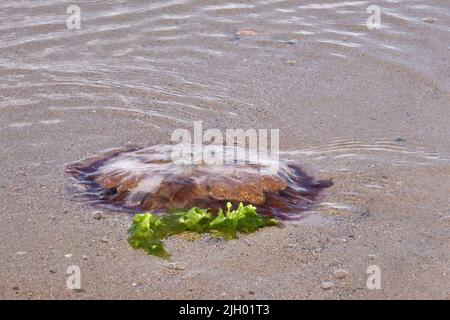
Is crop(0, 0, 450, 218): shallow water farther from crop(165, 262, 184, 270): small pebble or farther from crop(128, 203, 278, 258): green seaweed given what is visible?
crop(165, 262, 184, 270): small pebble

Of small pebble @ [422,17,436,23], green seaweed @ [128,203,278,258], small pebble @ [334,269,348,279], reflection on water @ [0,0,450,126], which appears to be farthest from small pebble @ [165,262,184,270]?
small pebble @ [422,17,436,23]

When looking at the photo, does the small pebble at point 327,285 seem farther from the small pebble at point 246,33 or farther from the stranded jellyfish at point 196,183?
the small pebble at point 246,33

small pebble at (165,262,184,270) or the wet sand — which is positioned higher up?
the wet sand

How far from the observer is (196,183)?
4637 mm

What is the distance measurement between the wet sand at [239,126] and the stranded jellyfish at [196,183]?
5.6 inches

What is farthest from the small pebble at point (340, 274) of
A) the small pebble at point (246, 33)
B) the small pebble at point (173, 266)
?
the small pebble at point (246, 33)

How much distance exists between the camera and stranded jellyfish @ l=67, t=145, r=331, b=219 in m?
4.63

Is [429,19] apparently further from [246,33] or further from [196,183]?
[196,183]

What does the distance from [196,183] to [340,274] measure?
1.04 m

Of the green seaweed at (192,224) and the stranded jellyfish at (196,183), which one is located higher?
the stranded jellyfish at (196,183)

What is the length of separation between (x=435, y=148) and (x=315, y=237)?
172 cm

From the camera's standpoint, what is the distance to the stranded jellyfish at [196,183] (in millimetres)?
4629

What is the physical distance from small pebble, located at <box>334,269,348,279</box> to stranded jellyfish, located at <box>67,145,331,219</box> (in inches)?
23.4
